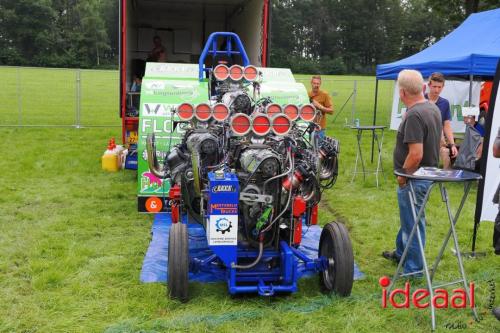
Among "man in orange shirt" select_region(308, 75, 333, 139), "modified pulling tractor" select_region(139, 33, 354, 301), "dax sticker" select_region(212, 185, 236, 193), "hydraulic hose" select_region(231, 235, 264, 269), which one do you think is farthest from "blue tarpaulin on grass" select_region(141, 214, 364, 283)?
"man in orange shirt" select_region(308, 75, 333, 139)

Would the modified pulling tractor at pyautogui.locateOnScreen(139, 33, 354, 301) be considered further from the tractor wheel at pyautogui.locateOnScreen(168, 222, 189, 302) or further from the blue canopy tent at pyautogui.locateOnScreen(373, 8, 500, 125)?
the blue canopy tent at pyautogui.locateOnScreen(373, 8, 500, 125)

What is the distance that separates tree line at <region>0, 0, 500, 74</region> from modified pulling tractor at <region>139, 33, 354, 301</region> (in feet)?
142

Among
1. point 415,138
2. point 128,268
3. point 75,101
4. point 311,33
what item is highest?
point 311,33

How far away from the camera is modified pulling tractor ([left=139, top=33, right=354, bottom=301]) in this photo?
12.2 feet

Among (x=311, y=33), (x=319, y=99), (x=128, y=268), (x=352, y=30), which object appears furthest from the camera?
(x=352, y=30)

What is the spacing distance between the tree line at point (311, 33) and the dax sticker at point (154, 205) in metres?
41.6

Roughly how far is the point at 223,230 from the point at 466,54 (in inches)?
258

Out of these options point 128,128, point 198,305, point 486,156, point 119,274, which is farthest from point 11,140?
point 486,156

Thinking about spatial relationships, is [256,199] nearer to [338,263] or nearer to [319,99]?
[338,263]

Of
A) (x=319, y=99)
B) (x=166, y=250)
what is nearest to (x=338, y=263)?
(x=166, y=250)

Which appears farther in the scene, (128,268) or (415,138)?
(128,268)

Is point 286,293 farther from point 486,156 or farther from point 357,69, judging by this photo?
point 357,69

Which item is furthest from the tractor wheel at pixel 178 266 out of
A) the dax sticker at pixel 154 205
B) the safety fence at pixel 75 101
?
the safety fence at pixel 75 101

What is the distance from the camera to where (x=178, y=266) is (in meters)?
3.71
